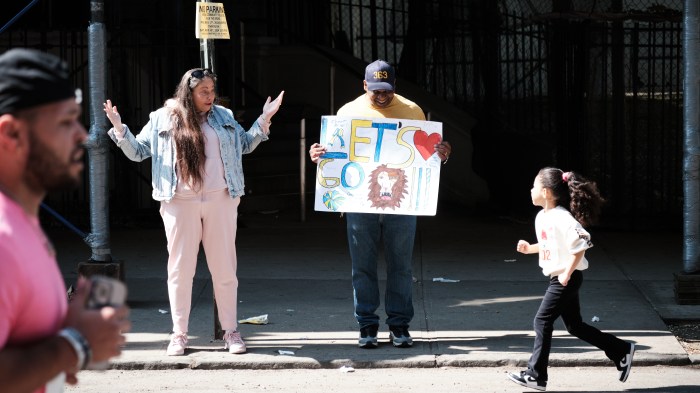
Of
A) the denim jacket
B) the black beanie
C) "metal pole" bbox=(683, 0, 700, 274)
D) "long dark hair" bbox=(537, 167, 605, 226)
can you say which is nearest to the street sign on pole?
the denim jacket

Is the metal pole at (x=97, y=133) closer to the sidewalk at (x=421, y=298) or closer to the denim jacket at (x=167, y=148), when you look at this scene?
the sidewalk at (x=421, y=298)

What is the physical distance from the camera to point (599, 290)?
8.98m

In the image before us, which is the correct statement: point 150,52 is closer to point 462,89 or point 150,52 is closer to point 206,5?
point 462,89

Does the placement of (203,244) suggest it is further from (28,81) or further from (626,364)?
(28,81)

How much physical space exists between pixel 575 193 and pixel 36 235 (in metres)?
4.31

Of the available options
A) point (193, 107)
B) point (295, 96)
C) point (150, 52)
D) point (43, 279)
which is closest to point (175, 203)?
point (193, 107)

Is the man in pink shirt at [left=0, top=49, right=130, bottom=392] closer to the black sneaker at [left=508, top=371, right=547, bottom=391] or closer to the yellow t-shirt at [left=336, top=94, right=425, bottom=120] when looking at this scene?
the black sneaker at [left=508, top=371, right=547, bottom=391]

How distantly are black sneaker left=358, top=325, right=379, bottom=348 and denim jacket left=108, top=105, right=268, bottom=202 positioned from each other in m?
1.24

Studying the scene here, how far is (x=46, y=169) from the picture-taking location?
2.42 meters

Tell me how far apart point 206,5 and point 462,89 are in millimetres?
8638

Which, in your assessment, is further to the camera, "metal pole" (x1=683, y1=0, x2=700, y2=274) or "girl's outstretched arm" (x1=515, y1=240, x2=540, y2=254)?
"metal pole" (x1=683, y1=0, x2=700, y2=274)

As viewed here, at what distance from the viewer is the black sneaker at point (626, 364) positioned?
21.3 ft

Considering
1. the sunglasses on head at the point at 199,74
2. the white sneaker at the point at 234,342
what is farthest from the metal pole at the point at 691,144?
the sunglasses on head at the point at 199,74

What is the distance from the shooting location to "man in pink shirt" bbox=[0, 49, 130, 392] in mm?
2342
